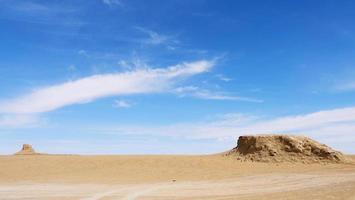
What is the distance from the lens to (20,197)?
910 inches

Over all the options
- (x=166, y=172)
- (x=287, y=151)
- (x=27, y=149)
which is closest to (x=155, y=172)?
(x=166, y=172)

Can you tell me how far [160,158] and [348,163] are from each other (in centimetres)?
1883

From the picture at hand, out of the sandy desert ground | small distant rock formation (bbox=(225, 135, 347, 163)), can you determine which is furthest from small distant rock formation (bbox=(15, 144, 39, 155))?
small distant rock formation (bbox=(225, 135, 347, 163))

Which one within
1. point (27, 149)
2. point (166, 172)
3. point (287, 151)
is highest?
point (27, 149)

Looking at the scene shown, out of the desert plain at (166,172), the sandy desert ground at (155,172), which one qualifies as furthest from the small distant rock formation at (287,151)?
the sandy desert ground at (155,172)

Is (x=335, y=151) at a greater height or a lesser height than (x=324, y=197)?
greater

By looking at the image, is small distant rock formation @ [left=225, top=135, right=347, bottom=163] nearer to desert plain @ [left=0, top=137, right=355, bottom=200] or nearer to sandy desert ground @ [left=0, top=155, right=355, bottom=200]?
desert plain @ [left=0, top=137, right=355, bottom=200]

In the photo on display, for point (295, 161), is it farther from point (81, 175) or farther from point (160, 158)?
point (81, 175)

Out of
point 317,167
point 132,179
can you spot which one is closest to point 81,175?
point 132,179

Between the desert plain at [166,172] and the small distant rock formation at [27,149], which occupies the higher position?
the small distant rock formation at [27,149]

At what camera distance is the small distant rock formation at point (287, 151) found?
A: 4767 cm

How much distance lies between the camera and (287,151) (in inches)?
1922

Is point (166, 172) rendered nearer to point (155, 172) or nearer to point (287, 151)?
point (155, 172)

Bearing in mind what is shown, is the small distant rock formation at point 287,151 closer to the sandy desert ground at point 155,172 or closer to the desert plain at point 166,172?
the desert plain at point 166,172
